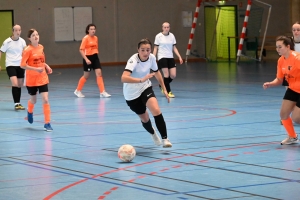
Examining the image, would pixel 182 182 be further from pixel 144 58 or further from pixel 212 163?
pixel 144 58

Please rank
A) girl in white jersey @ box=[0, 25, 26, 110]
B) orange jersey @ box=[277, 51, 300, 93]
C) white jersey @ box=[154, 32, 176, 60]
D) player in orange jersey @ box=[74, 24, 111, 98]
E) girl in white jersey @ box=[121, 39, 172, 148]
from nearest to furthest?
girl in white jersey @ box=[121, 39, 172, 148]
orange jersey @ box=[277, 51, 300, 93]
girl in white jersey @ box=[0, 25, 26, 110]
white jersey @ box=[154, 32, 176, 60]
player in orange jersey @ box=[74, 24, 111, 98]

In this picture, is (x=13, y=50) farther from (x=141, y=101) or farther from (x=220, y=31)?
(x=220, y=31)

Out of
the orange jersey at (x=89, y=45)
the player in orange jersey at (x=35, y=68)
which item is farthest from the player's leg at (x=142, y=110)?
the orange jersey at (x=89, y=45)

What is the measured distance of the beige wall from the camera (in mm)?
33031

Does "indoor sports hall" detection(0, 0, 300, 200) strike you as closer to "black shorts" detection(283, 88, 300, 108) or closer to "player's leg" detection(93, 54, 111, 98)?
"player's leg" detection(93, 54, 111, 98)

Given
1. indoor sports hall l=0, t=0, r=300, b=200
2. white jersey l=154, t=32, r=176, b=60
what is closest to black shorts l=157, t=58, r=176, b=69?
white jersey l=154, t=32, r=176, b=60

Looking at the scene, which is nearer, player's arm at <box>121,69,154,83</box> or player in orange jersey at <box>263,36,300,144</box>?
player's arm at <box>121,69,154,83</box>

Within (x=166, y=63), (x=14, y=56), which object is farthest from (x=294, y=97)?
(x=166, y=63)

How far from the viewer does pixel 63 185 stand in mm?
7566

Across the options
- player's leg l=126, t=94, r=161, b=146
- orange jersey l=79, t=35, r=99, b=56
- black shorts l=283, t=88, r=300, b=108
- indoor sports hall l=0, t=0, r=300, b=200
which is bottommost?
indoor sports hall l=0, t=0, r=300, b=200

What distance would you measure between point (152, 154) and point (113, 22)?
86.3 feet

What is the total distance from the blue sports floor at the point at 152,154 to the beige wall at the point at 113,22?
15704 mm

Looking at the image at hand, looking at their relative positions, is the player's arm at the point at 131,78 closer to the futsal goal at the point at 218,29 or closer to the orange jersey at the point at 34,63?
the orange jersey at the point at 34,63

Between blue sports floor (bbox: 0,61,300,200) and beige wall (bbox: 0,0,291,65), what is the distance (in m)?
15.7
